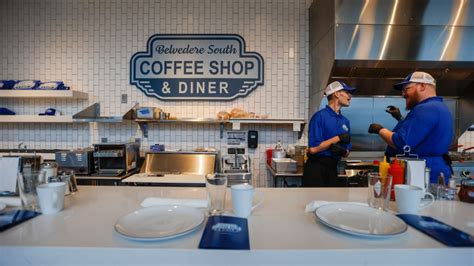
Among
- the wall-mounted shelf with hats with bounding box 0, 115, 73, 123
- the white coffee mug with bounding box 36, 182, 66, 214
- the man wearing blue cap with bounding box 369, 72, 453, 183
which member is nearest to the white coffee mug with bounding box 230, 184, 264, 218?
the white coffee mug with bounding box 36, 182, 66, 214

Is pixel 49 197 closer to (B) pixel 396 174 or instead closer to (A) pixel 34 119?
(B) pixel 396 174

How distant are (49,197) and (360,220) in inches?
43.6

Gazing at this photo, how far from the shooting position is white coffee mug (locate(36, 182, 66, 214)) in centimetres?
97

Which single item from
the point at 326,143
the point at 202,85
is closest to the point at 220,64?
the point at 202,85

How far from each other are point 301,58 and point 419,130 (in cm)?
202

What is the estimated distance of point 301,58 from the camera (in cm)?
343

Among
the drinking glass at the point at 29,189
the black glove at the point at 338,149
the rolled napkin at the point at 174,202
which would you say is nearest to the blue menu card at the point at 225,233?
the rolled napkin at the point at 174,202

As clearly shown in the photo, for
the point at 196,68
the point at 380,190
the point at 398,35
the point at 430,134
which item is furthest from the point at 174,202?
the point at 398,35

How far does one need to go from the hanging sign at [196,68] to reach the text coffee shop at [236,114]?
18 mm

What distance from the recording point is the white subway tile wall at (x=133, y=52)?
11.2 feet

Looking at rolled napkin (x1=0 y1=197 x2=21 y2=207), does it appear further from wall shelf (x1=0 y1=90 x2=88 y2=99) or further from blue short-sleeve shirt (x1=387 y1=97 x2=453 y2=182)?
wall shelf (x1=0 y1=90 x2=88 y2=99)

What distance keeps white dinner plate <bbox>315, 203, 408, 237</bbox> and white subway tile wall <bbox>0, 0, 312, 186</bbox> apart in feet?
8.21

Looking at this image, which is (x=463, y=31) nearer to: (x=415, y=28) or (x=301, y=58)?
(x=415, y=28)

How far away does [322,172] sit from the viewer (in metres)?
2.47
